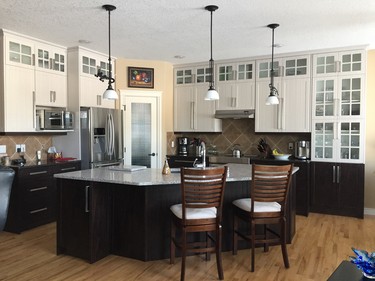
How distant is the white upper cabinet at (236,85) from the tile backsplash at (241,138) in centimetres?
45

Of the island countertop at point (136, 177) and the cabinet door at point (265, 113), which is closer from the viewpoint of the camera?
the island countertop at point (136, 177)

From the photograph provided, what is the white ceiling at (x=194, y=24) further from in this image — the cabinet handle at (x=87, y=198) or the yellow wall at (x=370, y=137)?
the cabinet handle at (x=87, y=198)

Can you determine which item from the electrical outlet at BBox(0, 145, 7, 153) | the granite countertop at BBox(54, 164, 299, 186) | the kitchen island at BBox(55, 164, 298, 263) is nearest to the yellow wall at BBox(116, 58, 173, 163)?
the electrical outlet at BBox(0, 145, 7, 153)

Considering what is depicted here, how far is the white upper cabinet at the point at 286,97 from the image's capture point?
5324 millimetres

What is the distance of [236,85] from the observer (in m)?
5.88

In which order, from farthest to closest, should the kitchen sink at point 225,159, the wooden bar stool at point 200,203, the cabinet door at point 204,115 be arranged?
1. the cabinet door at point 204,115
2. the kitchen sink at point 225,159
3. the wooden bar stool at point 200,203

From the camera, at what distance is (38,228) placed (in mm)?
4430

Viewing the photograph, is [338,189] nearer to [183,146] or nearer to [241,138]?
[241,138]

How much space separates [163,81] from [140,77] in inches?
18.5

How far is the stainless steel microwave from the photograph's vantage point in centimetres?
474

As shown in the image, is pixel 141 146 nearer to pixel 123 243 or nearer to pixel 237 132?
pixel 237 132

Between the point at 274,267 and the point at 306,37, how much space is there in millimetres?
3163

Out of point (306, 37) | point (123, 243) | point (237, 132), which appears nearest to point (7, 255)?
point (123, 243)

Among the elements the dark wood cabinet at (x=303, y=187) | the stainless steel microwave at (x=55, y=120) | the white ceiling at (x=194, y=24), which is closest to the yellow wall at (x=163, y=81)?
the white ceiling at (x=194, y=24)
